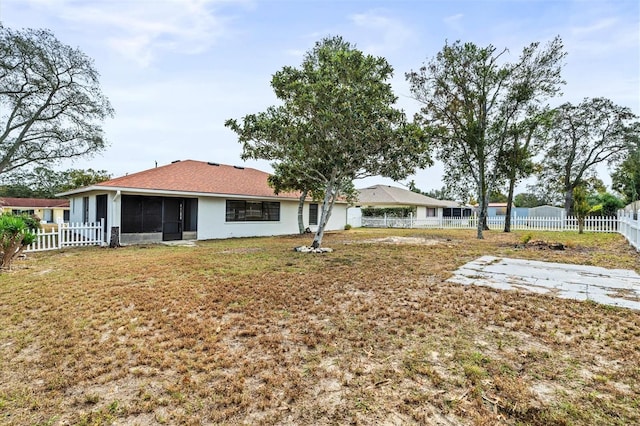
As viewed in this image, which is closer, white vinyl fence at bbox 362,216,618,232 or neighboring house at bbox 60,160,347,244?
neighboring house at bbox 60,160,347,244

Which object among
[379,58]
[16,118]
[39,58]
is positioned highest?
[39,58]

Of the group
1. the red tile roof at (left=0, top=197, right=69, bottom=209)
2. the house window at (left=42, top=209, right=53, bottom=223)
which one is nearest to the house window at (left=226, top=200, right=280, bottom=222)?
the red tile roof at (left=0, top=197, right=69, bottom=209)

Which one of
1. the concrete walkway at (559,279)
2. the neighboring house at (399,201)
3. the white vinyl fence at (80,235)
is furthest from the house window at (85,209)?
the neighboring house at (399,201)

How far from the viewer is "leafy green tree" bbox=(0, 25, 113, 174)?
18.1 m

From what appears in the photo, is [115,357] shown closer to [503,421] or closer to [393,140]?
[503,421]

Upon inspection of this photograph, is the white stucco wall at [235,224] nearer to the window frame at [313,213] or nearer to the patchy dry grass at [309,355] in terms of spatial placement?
the window frame at [313,213]


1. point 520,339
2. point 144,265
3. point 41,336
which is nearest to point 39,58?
point 144,265

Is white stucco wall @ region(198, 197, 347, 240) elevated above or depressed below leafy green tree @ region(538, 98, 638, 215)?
below

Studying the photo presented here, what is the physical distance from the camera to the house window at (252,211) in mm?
15594

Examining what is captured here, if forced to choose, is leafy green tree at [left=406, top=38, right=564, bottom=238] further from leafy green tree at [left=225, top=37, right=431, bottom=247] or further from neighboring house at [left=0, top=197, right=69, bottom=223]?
neighboring house at [left=0, top=197, right=69, bottom=223]

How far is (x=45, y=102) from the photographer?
19.8 meters

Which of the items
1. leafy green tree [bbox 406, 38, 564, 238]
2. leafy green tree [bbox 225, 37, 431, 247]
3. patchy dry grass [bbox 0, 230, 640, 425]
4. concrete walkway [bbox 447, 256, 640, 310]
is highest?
leafy green tree [bbox 406, 38, 564, 238]

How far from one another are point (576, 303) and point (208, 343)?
501 centimetres

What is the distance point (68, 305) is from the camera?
4629 millimetres
